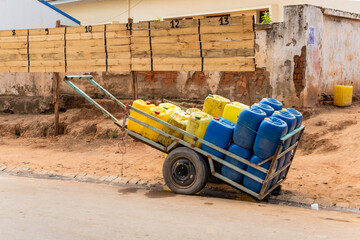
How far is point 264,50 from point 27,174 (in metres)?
5.85

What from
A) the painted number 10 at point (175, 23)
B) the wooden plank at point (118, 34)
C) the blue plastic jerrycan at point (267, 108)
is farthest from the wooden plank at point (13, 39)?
the blue plastic jerrycan at point (267, 108)

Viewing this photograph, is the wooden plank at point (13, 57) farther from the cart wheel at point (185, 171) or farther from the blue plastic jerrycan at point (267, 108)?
the blue plastic jerrycan at point (267, 108)

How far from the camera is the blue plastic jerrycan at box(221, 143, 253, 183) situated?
6578 millimetres

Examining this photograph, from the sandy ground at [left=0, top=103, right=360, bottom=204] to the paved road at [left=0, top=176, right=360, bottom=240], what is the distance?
1340 mm

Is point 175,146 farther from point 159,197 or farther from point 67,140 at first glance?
point 67,140

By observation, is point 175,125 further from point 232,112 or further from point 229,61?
point 229,61

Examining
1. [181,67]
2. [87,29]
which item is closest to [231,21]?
[181,67]

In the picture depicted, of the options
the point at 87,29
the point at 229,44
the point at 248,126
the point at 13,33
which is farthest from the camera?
the point at 13,33

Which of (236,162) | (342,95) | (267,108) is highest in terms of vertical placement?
(342,95)

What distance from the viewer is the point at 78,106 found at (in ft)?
44.5

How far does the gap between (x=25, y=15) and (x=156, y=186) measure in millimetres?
11471

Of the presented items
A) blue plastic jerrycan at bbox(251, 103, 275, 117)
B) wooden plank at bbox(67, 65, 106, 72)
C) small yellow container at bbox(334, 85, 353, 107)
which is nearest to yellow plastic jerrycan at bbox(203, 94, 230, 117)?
blue plastic jerrycan at bbox(251, 103, 275, 117)

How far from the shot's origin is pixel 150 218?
18.6ft

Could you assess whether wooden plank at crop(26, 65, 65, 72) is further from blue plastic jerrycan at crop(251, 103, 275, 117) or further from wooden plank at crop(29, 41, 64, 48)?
blue plastic jerrycan at crop(251, 103, 275, 117)
